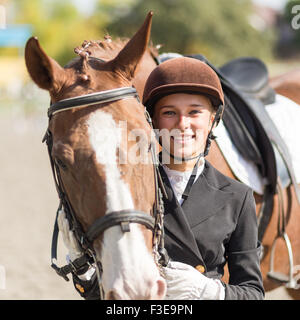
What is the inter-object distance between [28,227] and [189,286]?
20.4 ft

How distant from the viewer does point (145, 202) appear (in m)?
1.80

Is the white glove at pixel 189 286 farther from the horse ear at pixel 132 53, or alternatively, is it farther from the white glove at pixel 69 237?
the horse ear at pixel 132 53

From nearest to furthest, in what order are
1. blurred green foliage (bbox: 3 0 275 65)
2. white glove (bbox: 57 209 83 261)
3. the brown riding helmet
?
1. white glove (bbox: 57 209 83 261)
2. the brown riding helmet
3. blurred green foliage (bbox: 3 0 275 65)

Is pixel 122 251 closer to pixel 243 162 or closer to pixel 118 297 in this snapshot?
pixel 118 297

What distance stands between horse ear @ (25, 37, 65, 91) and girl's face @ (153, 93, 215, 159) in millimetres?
485

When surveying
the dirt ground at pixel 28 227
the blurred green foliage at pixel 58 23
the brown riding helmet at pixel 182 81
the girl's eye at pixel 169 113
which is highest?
the blurred green foliage at pixel 58 23

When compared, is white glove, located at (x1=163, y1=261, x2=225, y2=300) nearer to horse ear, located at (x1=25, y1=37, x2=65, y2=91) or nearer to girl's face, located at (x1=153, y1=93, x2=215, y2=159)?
girl's face, located at (x1=153, y1=93, x2=215, y2=159)

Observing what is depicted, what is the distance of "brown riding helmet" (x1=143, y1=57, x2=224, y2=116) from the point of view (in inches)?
79.7

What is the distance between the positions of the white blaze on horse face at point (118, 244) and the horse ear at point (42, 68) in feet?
0.88

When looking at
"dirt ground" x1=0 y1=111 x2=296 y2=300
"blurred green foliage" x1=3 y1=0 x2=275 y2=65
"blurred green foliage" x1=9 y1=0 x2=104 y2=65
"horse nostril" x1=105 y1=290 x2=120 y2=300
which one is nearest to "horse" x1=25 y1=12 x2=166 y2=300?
"horse nostril" x1=105 y1=290 x2=120 y2=300

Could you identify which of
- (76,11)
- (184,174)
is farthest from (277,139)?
A: (76,11)

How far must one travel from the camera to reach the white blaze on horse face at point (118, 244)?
163cm

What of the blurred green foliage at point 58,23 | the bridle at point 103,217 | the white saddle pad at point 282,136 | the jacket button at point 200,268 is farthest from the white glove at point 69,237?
the blurred green foliage at point 58,23
